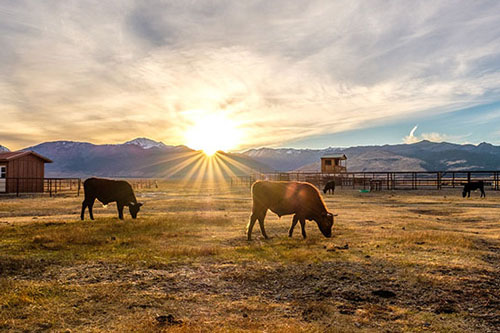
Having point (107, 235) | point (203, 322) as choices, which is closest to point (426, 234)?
point (203, 322)

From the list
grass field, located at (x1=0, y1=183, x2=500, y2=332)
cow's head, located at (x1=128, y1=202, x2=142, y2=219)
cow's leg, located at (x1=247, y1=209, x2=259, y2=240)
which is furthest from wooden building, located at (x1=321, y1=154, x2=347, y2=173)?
cow's leg, located at (x1=247, y1=209, x2=259, y2=240)

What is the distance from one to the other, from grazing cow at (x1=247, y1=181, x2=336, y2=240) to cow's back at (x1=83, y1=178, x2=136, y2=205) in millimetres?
8371

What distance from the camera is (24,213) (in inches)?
771

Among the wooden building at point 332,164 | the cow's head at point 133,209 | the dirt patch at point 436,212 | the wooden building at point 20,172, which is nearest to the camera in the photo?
the cow's head at point 133,209

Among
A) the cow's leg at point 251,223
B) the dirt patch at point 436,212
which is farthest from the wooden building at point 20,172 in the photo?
the dirt patch at point 436,212

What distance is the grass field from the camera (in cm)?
500

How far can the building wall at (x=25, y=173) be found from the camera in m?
36.5

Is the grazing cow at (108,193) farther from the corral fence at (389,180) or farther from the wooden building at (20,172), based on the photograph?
the corral fence at (389,180)

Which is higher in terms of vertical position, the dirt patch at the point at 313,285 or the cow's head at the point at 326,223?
the cow's head at the point at 326,223

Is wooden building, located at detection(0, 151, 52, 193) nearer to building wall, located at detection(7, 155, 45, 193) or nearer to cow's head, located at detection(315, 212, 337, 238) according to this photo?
building wall, located at detection(7, 155, 45, 193)

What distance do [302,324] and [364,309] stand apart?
4.26 ft

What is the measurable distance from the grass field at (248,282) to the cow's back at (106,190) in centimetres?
433

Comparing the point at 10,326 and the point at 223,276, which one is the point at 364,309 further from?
the point at 10,326

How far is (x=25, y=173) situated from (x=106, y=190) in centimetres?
2901
